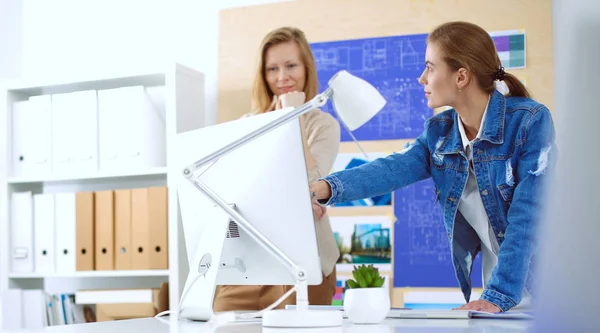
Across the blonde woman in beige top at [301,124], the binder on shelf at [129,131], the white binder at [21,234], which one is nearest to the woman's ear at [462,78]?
the blonde woman in beige top at [301,124]

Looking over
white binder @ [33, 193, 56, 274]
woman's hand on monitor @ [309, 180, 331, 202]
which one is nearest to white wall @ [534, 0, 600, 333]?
woman's hand on monitor @ [309, 180, 331, 202]

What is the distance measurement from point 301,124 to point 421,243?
1.02 m

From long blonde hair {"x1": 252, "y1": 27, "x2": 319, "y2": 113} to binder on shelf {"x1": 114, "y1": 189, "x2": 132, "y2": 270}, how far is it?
43.7 inches

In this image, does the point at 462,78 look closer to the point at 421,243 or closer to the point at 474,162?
the point at 474,162

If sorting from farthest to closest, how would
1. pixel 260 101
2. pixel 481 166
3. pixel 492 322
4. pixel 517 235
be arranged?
pixel 260 101, pixel 481 166, pixel 517 235, pixel 492 322

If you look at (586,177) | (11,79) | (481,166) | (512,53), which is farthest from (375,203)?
(586,177)

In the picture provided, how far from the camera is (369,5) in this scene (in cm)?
323

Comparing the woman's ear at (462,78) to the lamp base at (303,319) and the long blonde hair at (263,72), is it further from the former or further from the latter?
the lamp base at (303,319)

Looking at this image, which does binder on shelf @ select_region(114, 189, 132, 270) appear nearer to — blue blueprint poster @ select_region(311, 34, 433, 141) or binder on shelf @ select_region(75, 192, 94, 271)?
binder on shelf @ select_region(75, 192, 94, 271)

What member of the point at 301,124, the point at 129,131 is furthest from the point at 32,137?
the point at 301,124

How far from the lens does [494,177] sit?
173 cm

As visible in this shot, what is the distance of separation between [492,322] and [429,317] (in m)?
0.14

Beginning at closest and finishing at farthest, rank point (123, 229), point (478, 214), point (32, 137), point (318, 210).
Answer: point (478, 214) → point (318, 210) → point (123, 229) → point (32, 137)

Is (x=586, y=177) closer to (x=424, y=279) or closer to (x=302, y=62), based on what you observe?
(x=302, y=62)
